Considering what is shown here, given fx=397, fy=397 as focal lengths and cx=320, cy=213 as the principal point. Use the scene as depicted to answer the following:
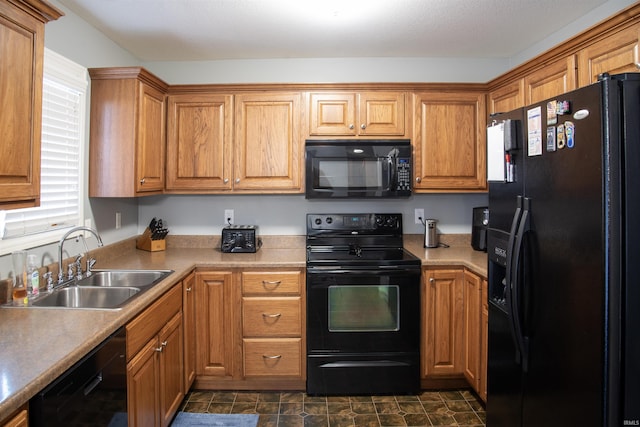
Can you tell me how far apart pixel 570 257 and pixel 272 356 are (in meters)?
1.90

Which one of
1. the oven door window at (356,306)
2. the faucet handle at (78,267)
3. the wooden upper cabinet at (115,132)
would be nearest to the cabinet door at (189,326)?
the faucet handle at (78,267)

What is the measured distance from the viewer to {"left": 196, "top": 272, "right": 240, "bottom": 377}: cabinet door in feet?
8.55

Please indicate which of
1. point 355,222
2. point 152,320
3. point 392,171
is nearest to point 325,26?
point 392,171

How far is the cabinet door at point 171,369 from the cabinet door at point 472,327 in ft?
5.93

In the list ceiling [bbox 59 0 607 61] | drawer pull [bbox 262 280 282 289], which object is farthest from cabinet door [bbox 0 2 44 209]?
drawer pull [bbox 262 280 282 289]

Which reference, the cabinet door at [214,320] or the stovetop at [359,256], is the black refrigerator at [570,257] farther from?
the cabinet door at [214,320]

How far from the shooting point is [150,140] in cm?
267

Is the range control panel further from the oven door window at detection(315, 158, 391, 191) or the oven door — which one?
the oven door

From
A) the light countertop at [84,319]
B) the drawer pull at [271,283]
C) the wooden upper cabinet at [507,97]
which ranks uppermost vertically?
the wooden upper cabinet at [507,97]

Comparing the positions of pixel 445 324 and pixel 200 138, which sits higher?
pixel 200 138

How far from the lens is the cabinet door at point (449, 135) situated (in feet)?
9.52

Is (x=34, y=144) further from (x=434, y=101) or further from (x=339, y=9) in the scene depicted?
(x=434, y=101)

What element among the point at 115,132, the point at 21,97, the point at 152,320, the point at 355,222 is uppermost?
the point at 115,132

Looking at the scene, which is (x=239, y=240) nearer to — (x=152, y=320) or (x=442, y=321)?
(x=152, y=320)
